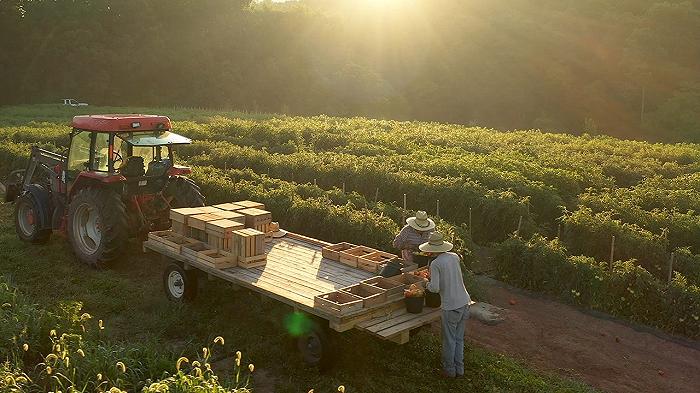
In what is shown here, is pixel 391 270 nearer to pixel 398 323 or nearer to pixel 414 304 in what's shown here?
pixel 414 304

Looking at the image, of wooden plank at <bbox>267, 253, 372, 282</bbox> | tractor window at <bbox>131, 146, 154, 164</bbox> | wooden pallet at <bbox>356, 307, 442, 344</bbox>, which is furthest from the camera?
tractor window at <bbox>131, 146, 154, 164</bbox>

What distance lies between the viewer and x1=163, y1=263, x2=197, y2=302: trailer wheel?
9953 millimetres

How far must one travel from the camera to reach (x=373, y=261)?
940 centimetres

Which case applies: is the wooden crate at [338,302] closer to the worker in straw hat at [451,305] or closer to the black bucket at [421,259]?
the worker in straw hat at [451,305]

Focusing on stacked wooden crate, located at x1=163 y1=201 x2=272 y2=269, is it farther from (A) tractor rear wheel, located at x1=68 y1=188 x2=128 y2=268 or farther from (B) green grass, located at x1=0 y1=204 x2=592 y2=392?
(A) tractor rear wheel, located at x1=68 y1=188 x2=128 y2=268

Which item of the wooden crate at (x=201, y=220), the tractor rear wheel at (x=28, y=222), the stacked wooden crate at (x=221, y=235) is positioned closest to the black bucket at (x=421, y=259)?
the stacked wooden crate at (x=221, y=235)

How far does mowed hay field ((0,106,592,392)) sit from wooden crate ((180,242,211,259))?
94 cm

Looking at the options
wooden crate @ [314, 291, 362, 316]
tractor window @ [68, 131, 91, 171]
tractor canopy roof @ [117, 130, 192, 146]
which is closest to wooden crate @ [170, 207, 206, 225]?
tractor canopy roof @ [117, 130, 192, 146]

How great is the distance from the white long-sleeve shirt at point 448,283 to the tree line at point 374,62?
50.4 m

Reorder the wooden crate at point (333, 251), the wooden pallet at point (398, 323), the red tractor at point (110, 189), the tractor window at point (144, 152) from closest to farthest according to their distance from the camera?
the wooden pallet at point (398, 323) → the wooden crate at point (333, 251) → the red tractor at point (110, 189) → the tractor window at point (144, 152)

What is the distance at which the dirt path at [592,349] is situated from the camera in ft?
28.7

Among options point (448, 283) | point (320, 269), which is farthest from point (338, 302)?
point (320, 269)

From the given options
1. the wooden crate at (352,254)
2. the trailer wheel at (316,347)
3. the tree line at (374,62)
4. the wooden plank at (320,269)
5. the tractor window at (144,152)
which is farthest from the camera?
the tree line at (374,62)

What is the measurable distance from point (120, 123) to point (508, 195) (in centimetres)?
974
